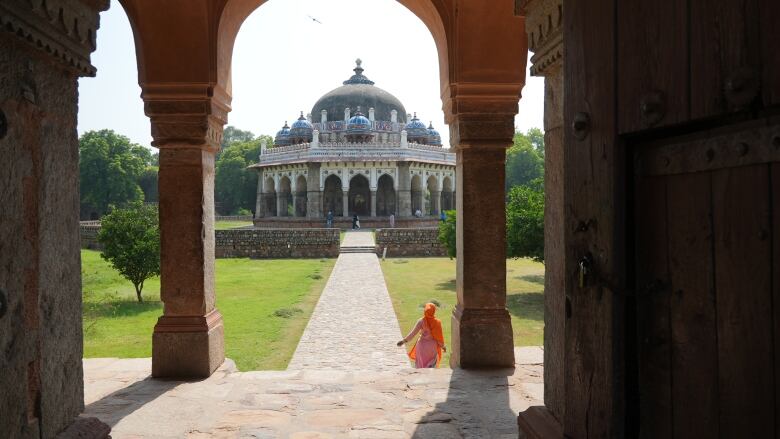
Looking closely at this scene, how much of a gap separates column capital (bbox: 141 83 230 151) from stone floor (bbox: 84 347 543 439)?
2015 millimetres

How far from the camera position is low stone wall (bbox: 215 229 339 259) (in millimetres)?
21328

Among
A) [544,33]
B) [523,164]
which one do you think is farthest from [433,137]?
[544,33]

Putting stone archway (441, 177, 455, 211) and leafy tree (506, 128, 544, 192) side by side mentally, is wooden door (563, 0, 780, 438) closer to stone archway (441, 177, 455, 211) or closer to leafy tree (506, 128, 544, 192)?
stone archway (441, 177, 455, 211)

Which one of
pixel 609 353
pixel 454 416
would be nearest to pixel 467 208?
pixel 454 416

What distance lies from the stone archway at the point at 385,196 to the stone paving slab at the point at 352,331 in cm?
2392

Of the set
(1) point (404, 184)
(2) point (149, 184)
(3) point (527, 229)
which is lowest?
(3) point (527, 229)

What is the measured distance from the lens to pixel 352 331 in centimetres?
880

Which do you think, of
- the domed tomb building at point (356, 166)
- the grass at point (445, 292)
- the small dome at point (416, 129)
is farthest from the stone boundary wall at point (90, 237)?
the small dome at point (416, 129)

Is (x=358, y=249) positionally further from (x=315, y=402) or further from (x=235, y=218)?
(x=235, y=218)

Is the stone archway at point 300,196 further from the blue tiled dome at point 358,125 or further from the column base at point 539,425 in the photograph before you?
the column base at point 539,425

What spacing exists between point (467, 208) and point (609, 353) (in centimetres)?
346

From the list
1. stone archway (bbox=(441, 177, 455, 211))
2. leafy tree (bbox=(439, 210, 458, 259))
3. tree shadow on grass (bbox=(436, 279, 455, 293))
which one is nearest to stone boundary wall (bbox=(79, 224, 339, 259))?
leafy tree (bbox=(439, 210, 458, 259))

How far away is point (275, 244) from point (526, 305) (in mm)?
12226

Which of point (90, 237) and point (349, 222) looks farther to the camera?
point (349, 222)
